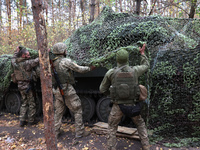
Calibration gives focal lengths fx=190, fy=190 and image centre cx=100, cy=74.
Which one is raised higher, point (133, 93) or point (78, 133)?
point (133, 93)

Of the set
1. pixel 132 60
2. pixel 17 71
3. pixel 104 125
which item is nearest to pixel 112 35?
pixel 132 60

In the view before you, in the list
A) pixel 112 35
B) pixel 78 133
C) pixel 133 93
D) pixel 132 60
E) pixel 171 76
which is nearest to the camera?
pixel 133 93

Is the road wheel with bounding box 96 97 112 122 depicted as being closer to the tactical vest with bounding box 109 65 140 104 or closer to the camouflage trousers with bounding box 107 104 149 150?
the camouflage trousers with bounding box 107 104 149 150

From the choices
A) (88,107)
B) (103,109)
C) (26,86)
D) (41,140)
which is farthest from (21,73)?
(103,109)

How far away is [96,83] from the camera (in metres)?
Result: 5.70


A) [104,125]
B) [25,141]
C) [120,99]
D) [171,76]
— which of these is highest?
[171,76]

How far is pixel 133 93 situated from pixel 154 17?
2673 mm

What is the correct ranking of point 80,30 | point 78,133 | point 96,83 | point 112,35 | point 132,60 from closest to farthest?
point 132,60 < point 78,133 < point 112,35 < point 96,83 < point 80,30

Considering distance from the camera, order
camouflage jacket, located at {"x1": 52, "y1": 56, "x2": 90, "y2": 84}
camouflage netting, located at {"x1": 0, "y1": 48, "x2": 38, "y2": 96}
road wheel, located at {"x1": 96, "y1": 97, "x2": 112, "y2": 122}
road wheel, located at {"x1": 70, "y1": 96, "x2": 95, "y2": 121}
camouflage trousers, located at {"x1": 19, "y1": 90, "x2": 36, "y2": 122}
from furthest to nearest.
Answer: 1. camouflage netting, located at {"x1": 0, "y1": 48, "x2": 38, "y2": 96}
2. camouflage trousers, located at {"x1": 19, "y1": 90, "x2": 36, "y2": 122}
3. road wheel, located at {"x1": 70, "y1": 96, "x2": 95, "y2": 121}
4. road wheel, located at {"x1": 96, "y1": 97, "x2": 112, "y2": 122}
5. camouflage jacket, located at {"x1": 52, "y1": 56, "x2": 90, "y2": 84}

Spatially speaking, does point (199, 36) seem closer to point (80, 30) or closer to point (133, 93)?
point (133, 93)

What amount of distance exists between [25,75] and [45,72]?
9.82 feet

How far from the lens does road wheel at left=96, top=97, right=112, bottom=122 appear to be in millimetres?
5473

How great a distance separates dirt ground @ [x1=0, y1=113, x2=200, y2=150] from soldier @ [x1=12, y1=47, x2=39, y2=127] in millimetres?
468

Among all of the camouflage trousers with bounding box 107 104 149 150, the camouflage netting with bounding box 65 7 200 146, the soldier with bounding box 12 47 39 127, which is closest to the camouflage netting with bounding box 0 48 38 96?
the soldier with bounding box 12 47 39 127
